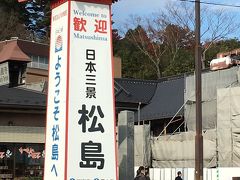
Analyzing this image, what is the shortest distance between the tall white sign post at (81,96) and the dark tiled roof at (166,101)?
71.8 feet

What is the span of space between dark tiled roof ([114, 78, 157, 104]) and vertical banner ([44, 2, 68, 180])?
24.6m

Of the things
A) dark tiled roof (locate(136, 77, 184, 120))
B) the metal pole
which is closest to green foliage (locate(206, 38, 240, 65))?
dark tiled roof (locate(136, 77, 184, 120))

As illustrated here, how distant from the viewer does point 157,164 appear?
2802 centimetres

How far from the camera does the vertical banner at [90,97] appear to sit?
7.96 metres

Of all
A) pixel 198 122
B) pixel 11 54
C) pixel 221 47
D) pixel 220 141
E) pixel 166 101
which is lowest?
pixel 220 141

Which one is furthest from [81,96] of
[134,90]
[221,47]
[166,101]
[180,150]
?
[221,47]

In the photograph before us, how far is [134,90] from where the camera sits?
35.6 meters

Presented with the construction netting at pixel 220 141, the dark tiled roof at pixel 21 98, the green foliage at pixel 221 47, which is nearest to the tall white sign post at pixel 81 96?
the construction netting at pixel 220 141

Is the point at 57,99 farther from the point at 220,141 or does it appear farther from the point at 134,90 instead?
the point at 134,90

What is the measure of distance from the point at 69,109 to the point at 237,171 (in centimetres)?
1584

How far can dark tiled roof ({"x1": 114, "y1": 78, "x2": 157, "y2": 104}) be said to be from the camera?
3381 cm

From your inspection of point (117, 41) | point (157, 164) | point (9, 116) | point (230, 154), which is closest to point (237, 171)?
point (230, 154)

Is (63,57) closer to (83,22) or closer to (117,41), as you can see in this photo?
(83,22)

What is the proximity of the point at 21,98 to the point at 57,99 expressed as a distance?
865 inches
